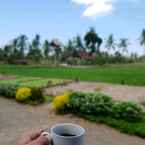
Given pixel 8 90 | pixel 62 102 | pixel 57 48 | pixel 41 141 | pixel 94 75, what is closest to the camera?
pixel 41 141

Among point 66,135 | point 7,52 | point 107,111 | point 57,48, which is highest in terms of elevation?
point 57,48

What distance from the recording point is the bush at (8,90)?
885 centimetres

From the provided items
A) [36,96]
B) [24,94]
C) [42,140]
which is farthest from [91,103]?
[42,140]

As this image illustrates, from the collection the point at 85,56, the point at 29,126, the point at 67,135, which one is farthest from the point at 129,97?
the point at 85,56

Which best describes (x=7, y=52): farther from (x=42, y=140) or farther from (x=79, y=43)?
(x=42, y=140)

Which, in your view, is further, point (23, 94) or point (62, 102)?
point (23, 94)

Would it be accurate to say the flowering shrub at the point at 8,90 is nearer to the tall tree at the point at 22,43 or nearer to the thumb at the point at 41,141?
the thumb at the point at 41,141

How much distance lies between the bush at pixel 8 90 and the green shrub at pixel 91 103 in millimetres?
2876

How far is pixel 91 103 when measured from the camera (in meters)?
6.33

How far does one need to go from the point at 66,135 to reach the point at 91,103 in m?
5.12

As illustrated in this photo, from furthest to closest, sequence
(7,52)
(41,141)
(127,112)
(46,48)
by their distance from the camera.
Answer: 1. (46,48)
2. (7,52)
3. (127,112)
4. (41,141)

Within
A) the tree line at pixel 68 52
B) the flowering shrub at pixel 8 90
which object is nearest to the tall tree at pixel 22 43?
the tree line at pixel 68 52

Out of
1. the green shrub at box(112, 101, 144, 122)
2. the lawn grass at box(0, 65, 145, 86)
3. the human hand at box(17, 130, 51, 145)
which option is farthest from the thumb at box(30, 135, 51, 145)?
the lawn grass at box(0, 65, 145, 86)

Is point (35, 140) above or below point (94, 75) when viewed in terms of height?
above
